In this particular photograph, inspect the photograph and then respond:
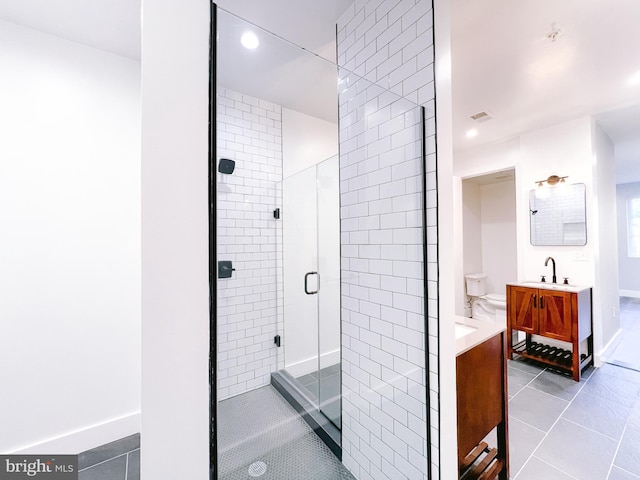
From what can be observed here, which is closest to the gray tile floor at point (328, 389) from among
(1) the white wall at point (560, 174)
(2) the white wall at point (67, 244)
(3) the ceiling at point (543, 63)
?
(2) the white wall at point (67, 244)

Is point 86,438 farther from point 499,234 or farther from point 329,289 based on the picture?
point 499,234

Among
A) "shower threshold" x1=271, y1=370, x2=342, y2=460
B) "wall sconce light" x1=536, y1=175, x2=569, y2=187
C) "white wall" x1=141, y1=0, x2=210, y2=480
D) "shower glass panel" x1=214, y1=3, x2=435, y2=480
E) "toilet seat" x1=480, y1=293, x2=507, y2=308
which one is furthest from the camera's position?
"toilet seat" x1=480, y1=293, x2=507, y2=308

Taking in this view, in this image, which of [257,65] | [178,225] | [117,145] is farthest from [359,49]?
[117,145]

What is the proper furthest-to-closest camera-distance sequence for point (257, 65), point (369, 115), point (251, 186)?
point (369, 115) < point (251, 186) < point (257, 65)

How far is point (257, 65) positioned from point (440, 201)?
998mm

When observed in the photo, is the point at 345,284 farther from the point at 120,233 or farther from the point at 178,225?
the point at 120,233

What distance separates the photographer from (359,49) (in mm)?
1525

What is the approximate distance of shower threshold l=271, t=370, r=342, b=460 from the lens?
1.47 m

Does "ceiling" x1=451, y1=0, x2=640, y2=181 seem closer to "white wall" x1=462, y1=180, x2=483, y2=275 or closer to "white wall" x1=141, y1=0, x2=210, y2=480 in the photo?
"white wall" x1=462, y1=180, x2=483, y2=275

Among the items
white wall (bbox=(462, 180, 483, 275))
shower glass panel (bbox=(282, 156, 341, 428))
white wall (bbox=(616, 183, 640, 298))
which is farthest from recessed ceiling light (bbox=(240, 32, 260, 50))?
white wall (bbox=(616, 183, 640, 298))

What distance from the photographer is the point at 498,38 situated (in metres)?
1.76

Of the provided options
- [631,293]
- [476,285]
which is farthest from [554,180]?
[631,293]

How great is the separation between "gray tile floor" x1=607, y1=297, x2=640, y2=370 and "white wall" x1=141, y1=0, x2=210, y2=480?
4.23 m

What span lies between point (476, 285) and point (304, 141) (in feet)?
12.8
